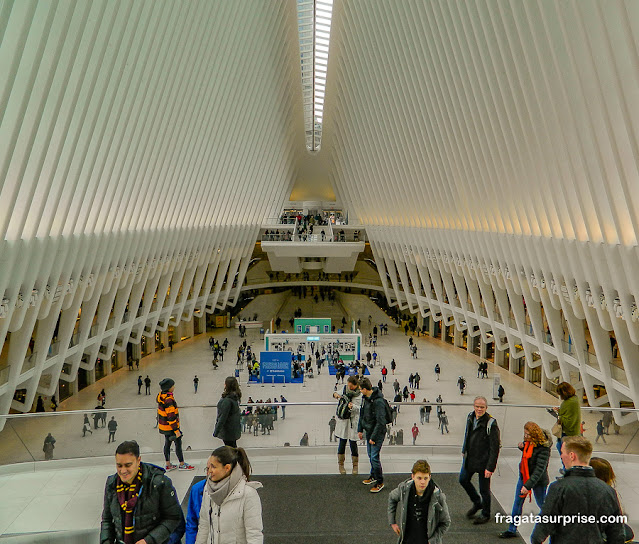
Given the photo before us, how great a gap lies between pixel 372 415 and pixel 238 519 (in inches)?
117

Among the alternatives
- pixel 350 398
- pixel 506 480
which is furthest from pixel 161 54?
pixel 506 480

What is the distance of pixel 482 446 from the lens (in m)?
5.69

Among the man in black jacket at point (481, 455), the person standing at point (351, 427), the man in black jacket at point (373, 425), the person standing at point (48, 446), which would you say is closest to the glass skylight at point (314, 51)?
the person standing at point (351, 427)

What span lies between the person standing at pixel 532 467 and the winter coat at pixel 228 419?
302 cm

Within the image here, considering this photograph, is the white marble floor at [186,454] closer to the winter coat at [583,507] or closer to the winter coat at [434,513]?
the winter coat at [434,513]

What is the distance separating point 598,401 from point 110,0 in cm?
1837

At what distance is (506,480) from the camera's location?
6281mm

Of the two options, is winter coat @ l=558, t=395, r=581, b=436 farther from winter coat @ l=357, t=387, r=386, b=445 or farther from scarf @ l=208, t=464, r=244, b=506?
scarf @ l=208, t=464, r=244, b=506

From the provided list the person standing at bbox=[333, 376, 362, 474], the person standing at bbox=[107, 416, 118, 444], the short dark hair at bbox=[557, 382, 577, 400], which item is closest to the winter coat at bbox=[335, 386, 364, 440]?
the person standing at bbox=[333, 376, 362, 474]

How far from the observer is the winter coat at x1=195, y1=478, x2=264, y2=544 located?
369 cm

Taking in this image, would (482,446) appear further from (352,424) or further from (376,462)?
(352,424)

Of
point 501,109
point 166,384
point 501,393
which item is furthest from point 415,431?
point 501,393

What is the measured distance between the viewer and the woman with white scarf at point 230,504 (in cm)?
366

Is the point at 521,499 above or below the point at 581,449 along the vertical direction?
below
